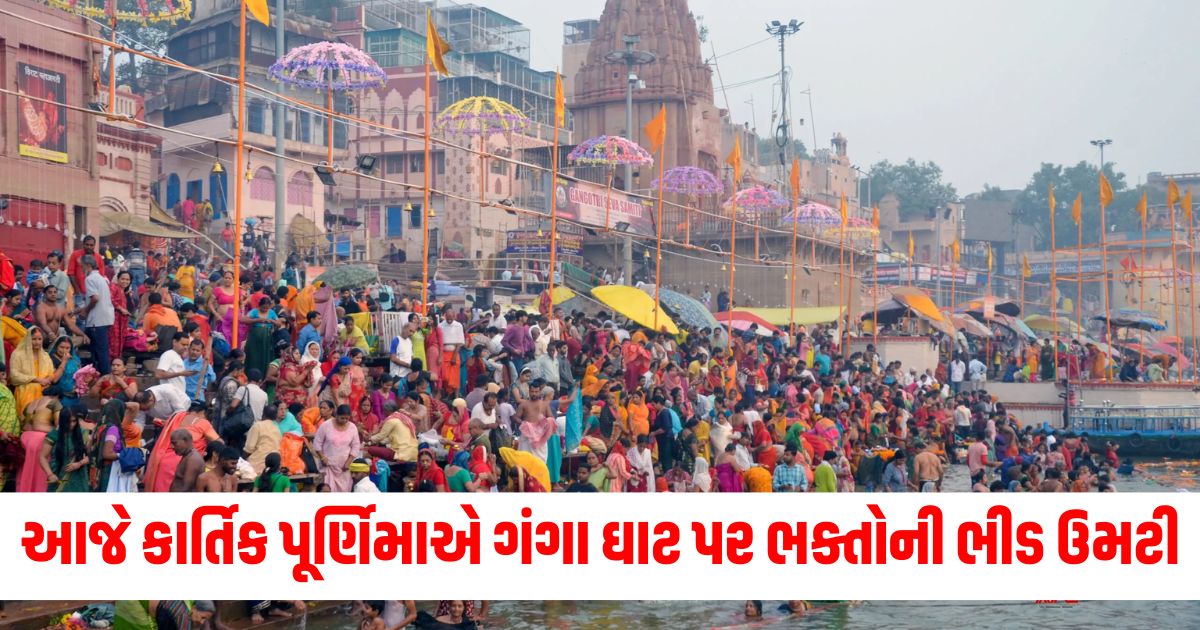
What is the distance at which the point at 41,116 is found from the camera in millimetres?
19656

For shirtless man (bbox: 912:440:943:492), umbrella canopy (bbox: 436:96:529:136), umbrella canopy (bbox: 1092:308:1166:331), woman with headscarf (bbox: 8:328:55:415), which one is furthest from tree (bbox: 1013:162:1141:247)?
woman with headscarf (bbox: 8:328:55:415)

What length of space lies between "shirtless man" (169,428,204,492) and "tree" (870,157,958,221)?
86.1 m

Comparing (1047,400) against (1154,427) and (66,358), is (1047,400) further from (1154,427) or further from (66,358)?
(66,358)

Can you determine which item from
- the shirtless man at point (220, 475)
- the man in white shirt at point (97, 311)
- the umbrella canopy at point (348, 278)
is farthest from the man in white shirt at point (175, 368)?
the umbrella canopy at point (348, 278)

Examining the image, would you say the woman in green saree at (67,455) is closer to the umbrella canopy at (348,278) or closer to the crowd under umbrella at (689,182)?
the umbrella canopy at (348,278)

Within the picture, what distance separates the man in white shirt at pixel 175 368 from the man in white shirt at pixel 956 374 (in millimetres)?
24219

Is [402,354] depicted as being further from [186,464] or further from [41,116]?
[41,116]

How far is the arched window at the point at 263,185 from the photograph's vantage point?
39062mm

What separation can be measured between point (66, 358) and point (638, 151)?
66.1 feet

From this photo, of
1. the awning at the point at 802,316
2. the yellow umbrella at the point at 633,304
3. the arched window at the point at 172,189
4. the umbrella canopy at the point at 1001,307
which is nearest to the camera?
the yellow umbrella at the point at 633,304

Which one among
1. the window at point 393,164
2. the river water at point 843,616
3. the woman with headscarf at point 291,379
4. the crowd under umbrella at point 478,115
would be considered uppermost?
the window at point 393,164

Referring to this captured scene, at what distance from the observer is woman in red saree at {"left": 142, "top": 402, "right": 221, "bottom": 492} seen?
10391 millimetres

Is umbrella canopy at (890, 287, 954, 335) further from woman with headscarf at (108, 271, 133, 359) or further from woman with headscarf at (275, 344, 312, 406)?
woman with headscarf at (108, 271, 133, 359)

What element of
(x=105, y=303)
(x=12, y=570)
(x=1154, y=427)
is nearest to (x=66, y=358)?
(x=105, y=303)
